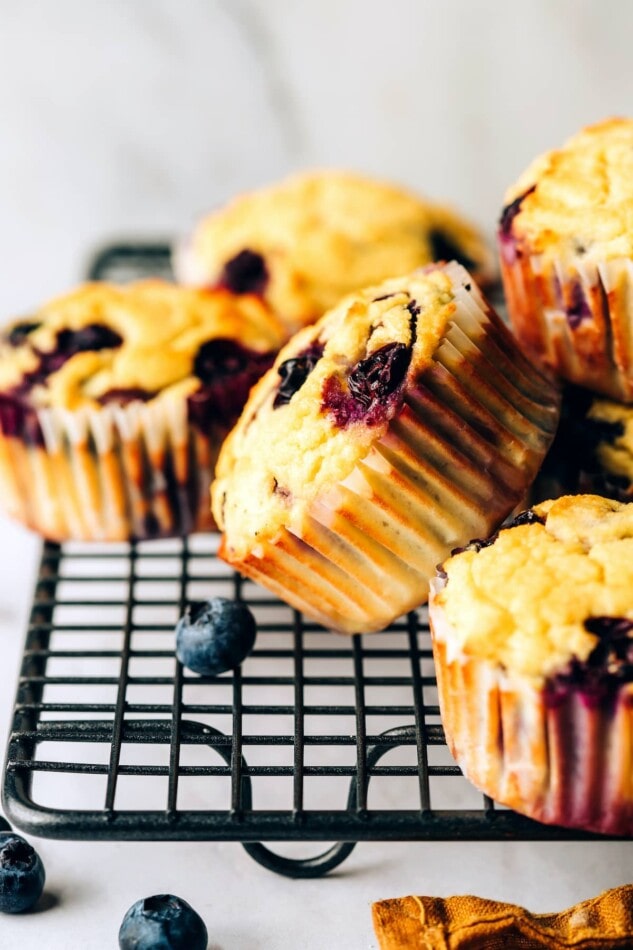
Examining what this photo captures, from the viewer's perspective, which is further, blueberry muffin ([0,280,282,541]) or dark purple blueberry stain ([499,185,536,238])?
blueberry muffin ([0,280,282,541])

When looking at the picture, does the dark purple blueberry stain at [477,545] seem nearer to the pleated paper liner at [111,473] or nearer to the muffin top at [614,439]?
the muffin top at [614,439]

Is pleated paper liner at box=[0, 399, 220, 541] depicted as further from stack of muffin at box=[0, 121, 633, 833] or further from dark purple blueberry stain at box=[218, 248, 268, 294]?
dark purple blueberry stain at box=[218, 248, 268, 294]

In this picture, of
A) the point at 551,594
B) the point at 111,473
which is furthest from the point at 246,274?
the point at 551,594

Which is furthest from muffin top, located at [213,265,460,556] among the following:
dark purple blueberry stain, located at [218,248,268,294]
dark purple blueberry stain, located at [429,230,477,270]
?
dark purple blueberry stain, located at [429,230,477,270]

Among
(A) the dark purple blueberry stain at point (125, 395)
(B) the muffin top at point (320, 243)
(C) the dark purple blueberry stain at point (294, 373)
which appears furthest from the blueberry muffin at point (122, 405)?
(C) the dark purple blueberry stain at point (294, 373)

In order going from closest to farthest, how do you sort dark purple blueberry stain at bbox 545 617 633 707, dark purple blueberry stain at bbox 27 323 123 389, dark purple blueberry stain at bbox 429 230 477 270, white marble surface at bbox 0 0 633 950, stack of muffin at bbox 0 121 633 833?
dark purple blueberry stain at bbox 545 617 633 707 < stack of muffin at bbox 0 121 633 833 < dark purple blueberry stain at bbox 27 323 123 389 < dark purple blueberry stain at bbox 429 230 477 270 < white marble surface at bbox 0 0 633 950

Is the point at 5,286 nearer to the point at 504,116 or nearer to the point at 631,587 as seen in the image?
the point at 504,116
